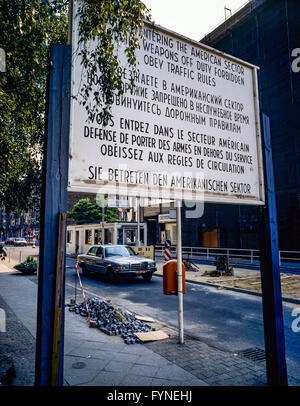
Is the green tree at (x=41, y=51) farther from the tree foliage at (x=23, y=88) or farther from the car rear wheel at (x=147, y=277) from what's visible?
the car rear wheel at (x=147, y=277)

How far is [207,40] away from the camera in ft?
94.9

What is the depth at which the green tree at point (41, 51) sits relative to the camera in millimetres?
2852

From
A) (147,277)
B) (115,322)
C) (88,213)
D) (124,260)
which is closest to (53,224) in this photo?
(115,322)

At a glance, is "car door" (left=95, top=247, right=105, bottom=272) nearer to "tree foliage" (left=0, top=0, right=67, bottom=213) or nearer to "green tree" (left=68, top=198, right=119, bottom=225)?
"tree foliage" (left=0, top=0, right=67, bottom=213)

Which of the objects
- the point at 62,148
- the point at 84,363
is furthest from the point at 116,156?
the point at 84,363

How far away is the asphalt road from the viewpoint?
5984 millimetres

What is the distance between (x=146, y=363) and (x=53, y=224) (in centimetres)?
344

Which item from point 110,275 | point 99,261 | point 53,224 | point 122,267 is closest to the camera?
point 53,224

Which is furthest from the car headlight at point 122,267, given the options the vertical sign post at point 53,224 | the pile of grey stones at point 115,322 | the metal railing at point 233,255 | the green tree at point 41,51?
the vertical sign post at point 53,224

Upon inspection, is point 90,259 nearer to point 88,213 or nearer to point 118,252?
point 118,252

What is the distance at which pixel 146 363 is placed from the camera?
188 inches

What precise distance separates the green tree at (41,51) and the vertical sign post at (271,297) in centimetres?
241

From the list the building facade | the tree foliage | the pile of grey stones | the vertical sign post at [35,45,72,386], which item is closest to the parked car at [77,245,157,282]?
the pile of grey stones

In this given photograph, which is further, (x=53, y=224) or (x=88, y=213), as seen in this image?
(x=88, y=213)
